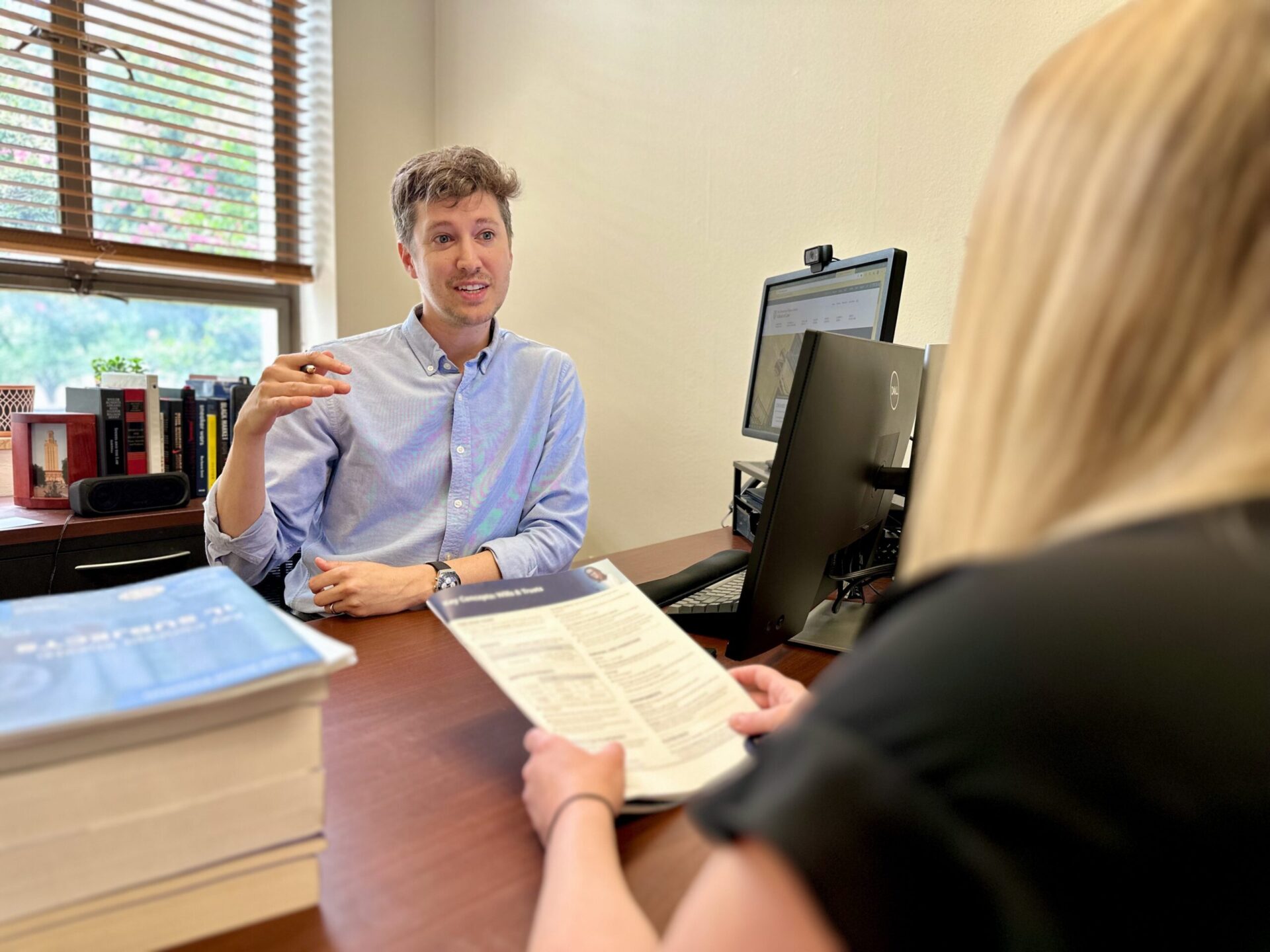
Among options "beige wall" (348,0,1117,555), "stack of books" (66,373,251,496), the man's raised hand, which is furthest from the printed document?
"stack of books" (66,373,251,496)

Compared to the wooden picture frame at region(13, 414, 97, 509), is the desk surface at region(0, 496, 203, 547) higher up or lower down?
lower down

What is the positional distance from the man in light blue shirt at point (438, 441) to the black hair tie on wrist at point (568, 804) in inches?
31.5

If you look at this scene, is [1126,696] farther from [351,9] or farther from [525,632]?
[351,9]

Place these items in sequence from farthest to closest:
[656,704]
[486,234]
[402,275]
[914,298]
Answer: [402,275]
[914,298]
[486,234]
[656,704]

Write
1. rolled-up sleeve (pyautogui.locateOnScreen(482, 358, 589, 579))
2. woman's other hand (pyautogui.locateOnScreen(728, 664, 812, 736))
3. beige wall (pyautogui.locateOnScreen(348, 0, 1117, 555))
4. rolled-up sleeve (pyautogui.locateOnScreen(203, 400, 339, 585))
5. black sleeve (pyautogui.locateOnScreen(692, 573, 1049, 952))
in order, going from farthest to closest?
1. beige wall (pyautogui.locateOnScreen(348, 0, 1117, 555))
2. rolled-up sleeve (pyautogui.locateOnScreen(482, 358, 589, 579))
3. rolled-up sleeve (pyautogui.locateOnScreen(203, 400, 339, 585))
4. woman's other hand (pyautogui.locateOnScreen(728, 664, 812, 736))
5. black sleeve (pyautogui.locateOnScreen(692, 573, 1049, 952))

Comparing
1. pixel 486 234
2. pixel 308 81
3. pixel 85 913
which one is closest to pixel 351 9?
pixel 308 81

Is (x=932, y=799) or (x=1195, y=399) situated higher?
(x=1195, y=399)

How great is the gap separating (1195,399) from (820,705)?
20 cm

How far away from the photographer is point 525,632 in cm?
74

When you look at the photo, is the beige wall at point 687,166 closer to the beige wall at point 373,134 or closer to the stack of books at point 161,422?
the beige wall at point 373,134

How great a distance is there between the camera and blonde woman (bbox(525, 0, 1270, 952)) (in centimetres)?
28

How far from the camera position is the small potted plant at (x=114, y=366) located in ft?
7.73

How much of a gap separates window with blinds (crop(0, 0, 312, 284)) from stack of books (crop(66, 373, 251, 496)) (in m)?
0.49

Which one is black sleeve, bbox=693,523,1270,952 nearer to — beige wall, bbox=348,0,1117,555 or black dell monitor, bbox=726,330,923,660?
black dell monitor, bbox=726,330,923,660
